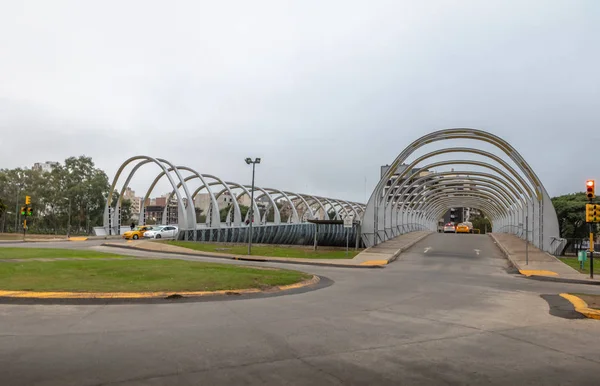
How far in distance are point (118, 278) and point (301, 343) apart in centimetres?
889

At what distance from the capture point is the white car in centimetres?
4903

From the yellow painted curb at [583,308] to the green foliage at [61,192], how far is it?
244 feet

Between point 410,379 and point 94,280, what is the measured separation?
10621 millimetres

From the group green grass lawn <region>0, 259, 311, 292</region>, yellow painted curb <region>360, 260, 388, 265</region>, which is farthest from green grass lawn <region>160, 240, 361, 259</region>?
green grass lawn <region>0, 259, 311, 292</region>

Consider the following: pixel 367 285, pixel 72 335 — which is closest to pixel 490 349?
pixel 72 335

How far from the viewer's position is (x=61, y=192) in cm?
7431

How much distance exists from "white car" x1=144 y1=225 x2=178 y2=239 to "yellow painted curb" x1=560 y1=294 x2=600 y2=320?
44.1 m

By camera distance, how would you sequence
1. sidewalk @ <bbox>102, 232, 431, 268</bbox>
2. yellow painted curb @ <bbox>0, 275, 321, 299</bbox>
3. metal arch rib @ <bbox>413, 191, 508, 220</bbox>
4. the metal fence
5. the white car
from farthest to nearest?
metal arch rib @ <bbox>413, 191, 508, 220</bbox>
the white car
the metal fence
sidewalk @ <bbox>102, 232, 431, 268</bbox>
yellow painted curb @ <bbox>0, 275, 321, 299</bbox>

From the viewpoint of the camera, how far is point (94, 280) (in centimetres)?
1273

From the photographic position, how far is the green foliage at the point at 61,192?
7394 cm

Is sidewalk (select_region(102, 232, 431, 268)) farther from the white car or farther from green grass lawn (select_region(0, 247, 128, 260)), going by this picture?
the white car

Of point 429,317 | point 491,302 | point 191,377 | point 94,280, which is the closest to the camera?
point 191,377

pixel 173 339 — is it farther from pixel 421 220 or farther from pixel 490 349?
pixel 421 220

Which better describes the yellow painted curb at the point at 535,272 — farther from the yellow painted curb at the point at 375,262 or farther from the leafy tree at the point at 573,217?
the leafy tree at the point at 573,217
